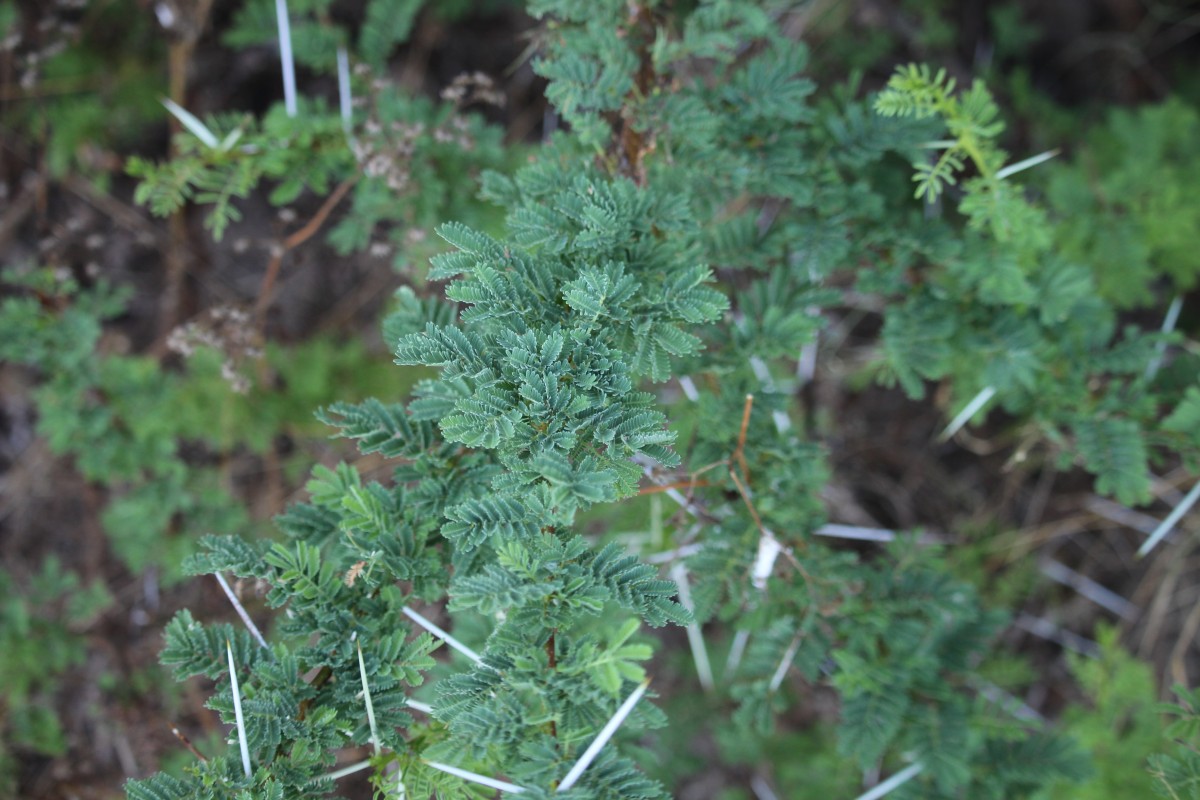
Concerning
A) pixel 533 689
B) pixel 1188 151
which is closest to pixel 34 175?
pixel 533 689

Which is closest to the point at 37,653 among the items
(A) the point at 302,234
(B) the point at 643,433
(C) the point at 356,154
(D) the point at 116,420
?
(D) the point at 116,420

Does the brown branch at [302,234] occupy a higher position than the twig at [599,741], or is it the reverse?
the brown branch at [302,234]

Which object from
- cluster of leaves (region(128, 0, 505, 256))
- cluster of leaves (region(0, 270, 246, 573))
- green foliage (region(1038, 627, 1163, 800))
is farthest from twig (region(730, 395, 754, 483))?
cluster of leaves (region(0, 270, 246, 573))

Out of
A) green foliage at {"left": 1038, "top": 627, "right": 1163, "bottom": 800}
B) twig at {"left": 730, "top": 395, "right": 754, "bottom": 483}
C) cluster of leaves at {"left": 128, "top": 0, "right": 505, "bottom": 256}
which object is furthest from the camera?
green foliage at {"left": 1038, "top": 627, "right": 1163, "bottom": 800}

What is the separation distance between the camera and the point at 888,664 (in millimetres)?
2061

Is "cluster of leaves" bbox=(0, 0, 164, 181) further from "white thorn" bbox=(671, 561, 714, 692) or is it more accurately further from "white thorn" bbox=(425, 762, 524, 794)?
"white thorn" bbox=(425, 762, 524, 794)

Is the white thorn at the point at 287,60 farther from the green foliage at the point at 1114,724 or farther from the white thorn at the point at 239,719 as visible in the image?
the green foliage at the point at 1114,724

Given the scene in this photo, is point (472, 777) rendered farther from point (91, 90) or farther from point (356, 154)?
point (91, 90)

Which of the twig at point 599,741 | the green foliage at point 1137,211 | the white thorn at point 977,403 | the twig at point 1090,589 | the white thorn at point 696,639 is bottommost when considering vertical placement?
the twig at point 1090,589

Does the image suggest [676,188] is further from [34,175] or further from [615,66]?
[34,175]

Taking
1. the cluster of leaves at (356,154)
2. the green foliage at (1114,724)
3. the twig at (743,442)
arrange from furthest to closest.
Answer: the green foliage at (1114,724), the cluster of leaves at (356,154), the twig at (743,442)

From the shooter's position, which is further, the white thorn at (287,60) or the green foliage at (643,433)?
the white thorn at (287,60)

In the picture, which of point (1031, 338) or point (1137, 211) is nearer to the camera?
point (1031, 338)

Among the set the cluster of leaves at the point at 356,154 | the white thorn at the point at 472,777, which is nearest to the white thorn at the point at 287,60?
the cluster of leaves at the point at 356,154
